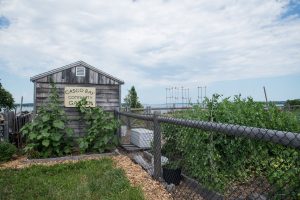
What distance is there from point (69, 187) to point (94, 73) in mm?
5293

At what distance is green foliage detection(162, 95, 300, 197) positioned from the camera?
5125 mm

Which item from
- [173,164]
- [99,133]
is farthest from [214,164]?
[99,133]

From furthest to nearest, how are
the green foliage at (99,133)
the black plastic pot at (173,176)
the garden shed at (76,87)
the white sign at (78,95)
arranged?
1. the white sign at (78,95)
2. the garden shed at (76,87)
3. the green foliage at (99,133)
4. the black plastic pot at (173,176)

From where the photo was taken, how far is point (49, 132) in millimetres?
8977

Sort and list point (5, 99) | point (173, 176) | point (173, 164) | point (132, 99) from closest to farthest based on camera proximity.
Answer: point (173, 176)
point (173, 164)
point (5, 99)
point (132, 99)

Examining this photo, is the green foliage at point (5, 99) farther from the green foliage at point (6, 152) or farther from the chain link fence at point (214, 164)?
the chain link fence at point (214, 164)

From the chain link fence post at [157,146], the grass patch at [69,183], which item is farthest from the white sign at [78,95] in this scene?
the chain link fence post at [157,146]

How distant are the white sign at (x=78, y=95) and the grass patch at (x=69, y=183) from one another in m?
2.96

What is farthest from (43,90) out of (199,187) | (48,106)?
(199,187)

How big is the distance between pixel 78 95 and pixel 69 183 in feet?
15.2

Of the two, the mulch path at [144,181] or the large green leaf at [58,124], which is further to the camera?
the large green leaf at [58,124]

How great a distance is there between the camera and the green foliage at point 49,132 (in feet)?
28.6

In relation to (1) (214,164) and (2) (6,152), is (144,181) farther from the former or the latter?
(2) (6,152)

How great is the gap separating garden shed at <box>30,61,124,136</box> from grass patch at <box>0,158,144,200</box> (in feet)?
9.47
